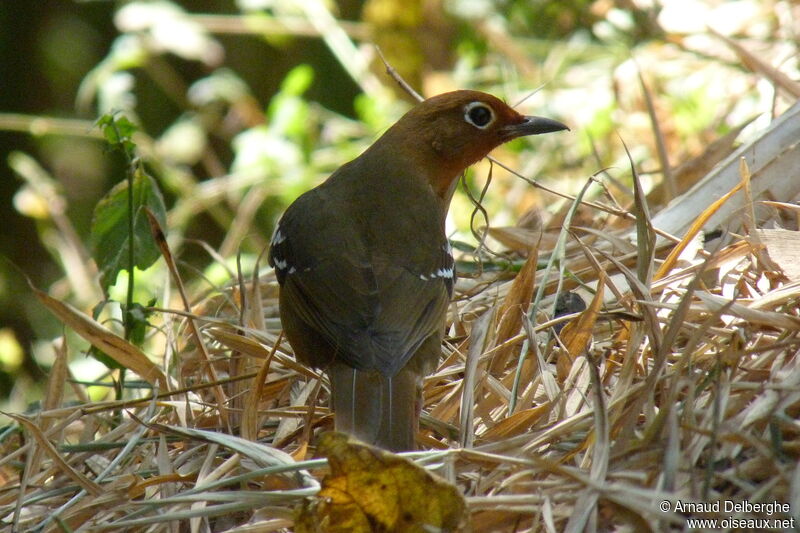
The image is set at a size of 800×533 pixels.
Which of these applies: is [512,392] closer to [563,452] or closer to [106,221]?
[563,452]

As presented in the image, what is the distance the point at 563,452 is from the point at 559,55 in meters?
4.36

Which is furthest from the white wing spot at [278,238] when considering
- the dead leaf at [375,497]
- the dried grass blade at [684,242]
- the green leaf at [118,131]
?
the dead leaf at [375,497]

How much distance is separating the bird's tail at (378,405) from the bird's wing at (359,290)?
0.04 m

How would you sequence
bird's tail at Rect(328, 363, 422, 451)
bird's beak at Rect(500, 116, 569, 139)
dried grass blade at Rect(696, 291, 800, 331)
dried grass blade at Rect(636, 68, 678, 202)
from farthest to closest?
bird's beak at Rect(500, 116, 569, 139)
dried grass blade at Rect(636, 68, 678, 202)
bird's tail at Rect(328, 363, 422, 451)
dried grass blade at Rect(696, 291, 800, 331)

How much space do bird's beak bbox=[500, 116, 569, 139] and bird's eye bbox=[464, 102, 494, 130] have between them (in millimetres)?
93

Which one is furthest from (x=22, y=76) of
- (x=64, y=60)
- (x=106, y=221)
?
(x=106, y=221)

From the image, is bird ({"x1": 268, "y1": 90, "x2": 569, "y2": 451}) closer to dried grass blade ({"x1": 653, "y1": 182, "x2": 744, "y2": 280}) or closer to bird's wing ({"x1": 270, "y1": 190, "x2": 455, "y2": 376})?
bird's wing ({"x1": 270, "y1": 190, "x2": 455, "y2": 376})

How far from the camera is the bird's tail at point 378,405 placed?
2871mm

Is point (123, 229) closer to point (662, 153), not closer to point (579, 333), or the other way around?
point (579, 333)

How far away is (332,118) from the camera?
7.32 metres

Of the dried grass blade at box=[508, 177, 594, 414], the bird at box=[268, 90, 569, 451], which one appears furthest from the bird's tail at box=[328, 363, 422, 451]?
the dried grass blade at box=[508, 177, 594, 414]

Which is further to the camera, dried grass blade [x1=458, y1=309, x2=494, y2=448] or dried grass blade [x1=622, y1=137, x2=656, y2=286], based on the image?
dried grass blade [x1=622, y1=137, x2=656, y2=286]

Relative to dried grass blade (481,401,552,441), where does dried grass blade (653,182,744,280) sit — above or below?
above

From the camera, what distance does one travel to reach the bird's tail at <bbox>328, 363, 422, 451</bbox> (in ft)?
9.42
